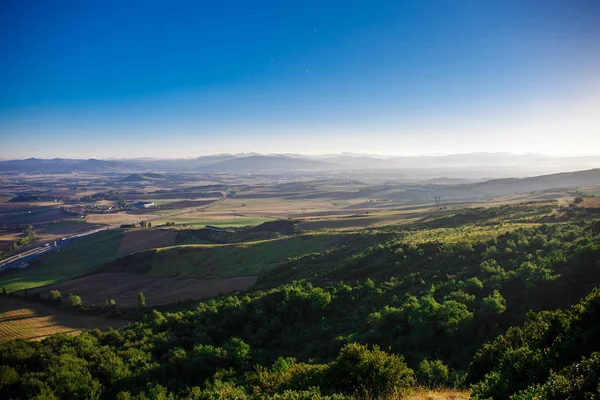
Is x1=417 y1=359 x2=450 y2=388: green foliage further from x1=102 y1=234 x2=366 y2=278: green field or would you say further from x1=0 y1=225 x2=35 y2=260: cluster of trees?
x1=0 y1=225 x2=35 y2=260: cluster of trees

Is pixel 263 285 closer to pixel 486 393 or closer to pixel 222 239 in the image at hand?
pixel 486 393

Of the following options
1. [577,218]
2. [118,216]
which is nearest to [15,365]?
[577,218]

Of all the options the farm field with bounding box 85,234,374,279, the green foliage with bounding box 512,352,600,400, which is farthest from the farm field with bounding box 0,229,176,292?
the green foliage with bounding box 512,352,600,400

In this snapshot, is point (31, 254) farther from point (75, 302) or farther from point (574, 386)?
point (574, 386)

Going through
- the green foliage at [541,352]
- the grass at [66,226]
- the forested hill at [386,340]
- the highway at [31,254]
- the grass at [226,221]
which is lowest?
the highway at [31,254]

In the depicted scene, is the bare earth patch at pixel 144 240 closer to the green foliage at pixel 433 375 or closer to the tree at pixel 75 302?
the tree at pixel 75 302

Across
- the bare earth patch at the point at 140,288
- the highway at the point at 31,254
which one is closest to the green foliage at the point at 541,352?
the bare earth patch at the point at 140,288
